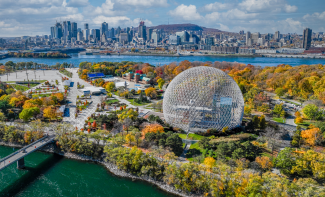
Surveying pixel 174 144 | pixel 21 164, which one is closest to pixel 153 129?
pixel 174 144

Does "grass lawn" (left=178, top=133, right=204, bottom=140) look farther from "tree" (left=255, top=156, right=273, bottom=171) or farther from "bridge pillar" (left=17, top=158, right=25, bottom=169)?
"bridge pillar" (left=17, top=158, right=25, bottom=169)

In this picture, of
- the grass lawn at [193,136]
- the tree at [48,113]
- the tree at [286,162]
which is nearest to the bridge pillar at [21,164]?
the tree at [48,113]

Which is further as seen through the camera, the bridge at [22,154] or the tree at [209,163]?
the bridge at [22,154]

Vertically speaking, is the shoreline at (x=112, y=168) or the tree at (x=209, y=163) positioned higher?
the tree at (x=209, y=163)

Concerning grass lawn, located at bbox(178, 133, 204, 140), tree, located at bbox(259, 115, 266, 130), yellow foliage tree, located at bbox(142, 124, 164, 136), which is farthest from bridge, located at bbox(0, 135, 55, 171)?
tree, located at bbox(259, 115, 266, 130)

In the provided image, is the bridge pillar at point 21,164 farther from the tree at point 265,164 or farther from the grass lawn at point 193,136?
the tree at point 265,164

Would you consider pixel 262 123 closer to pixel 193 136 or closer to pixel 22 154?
pixel 193 136
